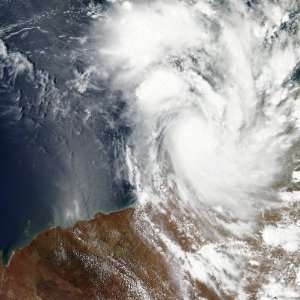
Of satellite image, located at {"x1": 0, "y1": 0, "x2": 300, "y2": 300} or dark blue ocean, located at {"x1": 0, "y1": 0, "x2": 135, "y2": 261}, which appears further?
dark blue ocean, located at {"x1": 0, "y1": 0, "x2": 135, "y2": 261}

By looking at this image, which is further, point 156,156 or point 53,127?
point 53,127

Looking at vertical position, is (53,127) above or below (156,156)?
above

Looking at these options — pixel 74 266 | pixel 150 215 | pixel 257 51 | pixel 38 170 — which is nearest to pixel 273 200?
pixel 150 215

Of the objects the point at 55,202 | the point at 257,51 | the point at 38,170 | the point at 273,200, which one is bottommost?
the point at 273,200

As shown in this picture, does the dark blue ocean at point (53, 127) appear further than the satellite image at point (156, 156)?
Yes

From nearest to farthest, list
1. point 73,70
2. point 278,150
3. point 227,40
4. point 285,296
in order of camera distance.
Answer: point 285,296 → point 278,150 → point 227,40 → point 73,70

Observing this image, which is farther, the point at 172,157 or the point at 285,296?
the point at 172,157

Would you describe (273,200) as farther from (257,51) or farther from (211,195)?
→ (257,51)

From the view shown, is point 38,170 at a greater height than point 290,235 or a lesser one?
greater
